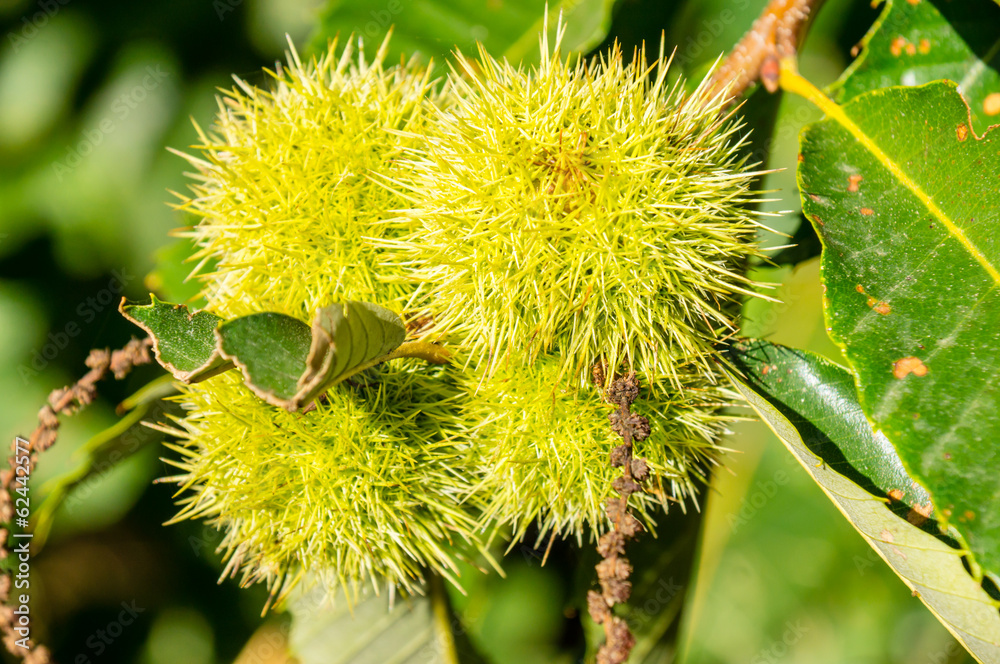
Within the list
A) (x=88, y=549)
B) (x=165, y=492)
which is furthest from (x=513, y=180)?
(x=88, y=549)

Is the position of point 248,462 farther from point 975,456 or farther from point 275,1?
point 275,1

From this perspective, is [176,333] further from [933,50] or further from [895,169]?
[933,50]

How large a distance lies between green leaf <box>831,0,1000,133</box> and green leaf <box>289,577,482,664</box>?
1070mm

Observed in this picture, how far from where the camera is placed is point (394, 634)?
109 centimetres

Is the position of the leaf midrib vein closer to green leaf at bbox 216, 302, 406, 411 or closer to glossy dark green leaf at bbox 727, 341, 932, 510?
glossy dark green leaf at bbox 727, 341, 932, 510

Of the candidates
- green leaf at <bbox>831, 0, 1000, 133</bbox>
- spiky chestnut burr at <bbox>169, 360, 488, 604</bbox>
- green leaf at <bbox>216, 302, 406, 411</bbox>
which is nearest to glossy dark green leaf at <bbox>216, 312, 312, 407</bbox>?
green leaf at <bbox>216, 302, 406, 411</bbox>

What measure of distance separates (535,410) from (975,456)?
440 millimetres

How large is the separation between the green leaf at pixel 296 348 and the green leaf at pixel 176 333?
0.24ft

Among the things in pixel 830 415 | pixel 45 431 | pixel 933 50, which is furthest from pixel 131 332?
pixel 933 50

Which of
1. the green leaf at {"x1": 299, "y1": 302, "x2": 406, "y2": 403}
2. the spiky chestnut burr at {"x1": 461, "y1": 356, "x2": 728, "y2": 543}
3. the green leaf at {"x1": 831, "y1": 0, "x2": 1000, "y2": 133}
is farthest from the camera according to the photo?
the green leaf at {"x1": 831, "y1": 0, "x2": 1000, "y2": 133}

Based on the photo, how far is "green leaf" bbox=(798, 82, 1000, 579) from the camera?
61cm

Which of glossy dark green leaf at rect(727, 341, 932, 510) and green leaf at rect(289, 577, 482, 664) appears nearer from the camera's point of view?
glossy dark green leaf at rect(727, 341, 932, 510)

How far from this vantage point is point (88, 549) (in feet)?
3.91

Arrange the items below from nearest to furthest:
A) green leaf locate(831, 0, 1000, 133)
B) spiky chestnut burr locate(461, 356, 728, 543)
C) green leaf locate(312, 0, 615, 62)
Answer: spiky chestnut burr locate(461, 356, 728, 543), green leaf locate(831, 0, 1000, 133), green leaf locate(312, 0, 615, 62)
